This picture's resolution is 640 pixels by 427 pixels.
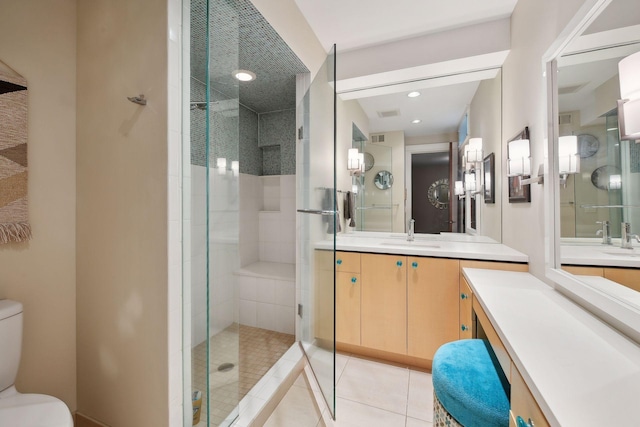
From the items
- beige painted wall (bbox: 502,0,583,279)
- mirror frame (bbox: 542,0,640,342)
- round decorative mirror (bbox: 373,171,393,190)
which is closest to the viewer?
mirror frame (bbox: 542,0,640,342)

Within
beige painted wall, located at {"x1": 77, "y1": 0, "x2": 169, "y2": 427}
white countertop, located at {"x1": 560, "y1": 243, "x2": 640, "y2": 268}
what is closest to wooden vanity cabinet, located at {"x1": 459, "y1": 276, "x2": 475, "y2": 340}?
white countertop, located at {"x1": 560, "y1": 243, "x2": 640, "y2": 268}

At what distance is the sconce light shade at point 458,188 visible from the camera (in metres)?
2.27

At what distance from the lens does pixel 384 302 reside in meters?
1.98

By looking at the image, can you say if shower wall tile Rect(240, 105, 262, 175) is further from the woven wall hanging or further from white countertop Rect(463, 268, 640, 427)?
white countertop Rect(463, 268, 640, 427)

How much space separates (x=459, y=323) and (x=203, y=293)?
168cm

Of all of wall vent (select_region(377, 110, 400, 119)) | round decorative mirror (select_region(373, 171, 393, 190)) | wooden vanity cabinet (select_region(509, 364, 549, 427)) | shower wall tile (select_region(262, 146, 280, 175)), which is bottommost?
wooden vanity cabinet (select_region(509, 364, 549, 427))

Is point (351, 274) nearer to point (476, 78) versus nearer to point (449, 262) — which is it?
point (449, 262)

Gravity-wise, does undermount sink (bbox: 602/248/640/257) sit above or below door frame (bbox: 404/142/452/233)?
below

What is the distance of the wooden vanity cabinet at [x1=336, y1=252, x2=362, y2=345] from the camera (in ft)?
6.76

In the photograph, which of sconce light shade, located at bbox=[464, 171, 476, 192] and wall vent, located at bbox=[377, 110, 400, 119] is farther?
wall vent, located at bbox=[377, 110, 400, 119]

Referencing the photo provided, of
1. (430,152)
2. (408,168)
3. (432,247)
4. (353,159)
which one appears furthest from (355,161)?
(432,247)

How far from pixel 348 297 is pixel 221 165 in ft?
4.77

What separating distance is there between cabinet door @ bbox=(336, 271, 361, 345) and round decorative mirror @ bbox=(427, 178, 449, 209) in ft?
3.29

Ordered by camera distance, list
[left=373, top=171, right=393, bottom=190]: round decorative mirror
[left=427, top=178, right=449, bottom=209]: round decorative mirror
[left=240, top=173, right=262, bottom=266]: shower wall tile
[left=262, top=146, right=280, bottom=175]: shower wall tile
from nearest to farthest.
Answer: [left=427, top=178, right=449, bottom=209]: round decorative mirror < [left=373, top=171, right=393, bottom=190]: round decorative mirror < [left=240, top=173, right=262, bottom=266]: shower wall tile < [left=262, top=146, right=280, bottom=175]: shower wall tile
